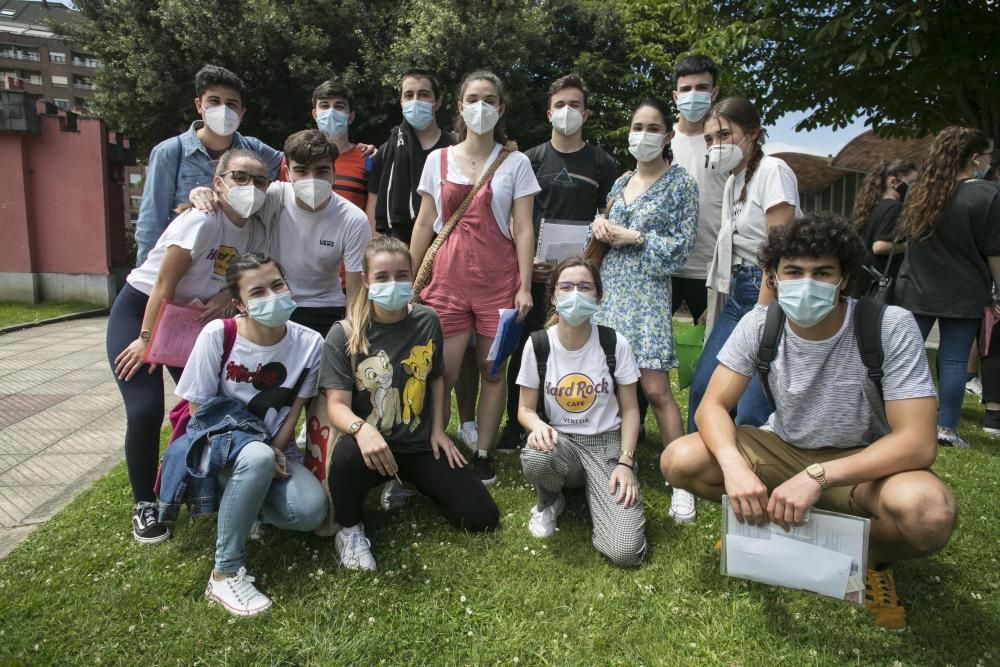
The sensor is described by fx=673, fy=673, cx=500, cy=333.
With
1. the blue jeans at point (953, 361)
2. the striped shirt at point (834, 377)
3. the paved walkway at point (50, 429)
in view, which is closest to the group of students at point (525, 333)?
the striped shirt at point (834, 377)

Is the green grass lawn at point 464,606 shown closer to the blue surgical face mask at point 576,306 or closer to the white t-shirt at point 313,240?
the blue surgical face mask at point 576,306

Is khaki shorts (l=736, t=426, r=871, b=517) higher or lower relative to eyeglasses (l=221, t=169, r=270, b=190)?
lower

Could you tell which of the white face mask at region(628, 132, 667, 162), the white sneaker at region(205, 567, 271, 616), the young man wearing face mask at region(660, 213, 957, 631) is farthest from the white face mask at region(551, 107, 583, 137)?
the white sneaker at region(205, 567, 271, 616)

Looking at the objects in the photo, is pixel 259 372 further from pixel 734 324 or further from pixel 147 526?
pixel 734 324

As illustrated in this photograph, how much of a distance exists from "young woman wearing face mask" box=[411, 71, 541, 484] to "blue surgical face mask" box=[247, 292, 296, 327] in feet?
3.22

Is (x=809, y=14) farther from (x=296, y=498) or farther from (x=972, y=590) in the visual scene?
(x=296, y=498)

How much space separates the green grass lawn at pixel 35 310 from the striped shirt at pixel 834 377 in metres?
11.8

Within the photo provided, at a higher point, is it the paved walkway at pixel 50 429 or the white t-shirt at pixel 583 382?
the white t-shirt at pixel 583 382

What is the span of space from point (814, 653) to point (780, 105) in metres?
11.1

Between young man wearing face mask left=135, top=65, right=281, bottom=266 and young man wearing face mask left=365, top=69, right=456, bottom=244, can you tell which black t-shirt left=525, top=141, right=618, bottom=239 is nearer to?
young man wearing face mask left=365, top=69, right=456, bottom=244

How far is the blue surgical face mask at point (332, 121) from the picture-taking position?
14.2 feet

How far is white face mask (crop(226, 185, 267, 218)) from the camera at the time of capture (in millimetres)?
3350

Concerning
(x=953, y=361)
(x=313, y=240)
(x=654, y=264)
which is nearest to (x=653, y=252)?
(x=654, y=264)

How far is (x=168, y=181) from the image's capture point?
3613mm
